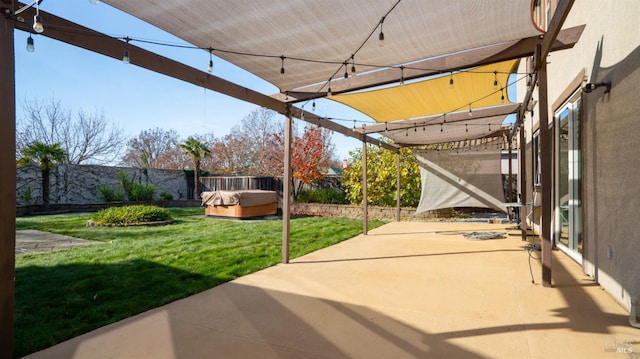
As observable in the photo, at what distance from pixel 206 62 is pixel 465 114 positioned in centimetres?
509

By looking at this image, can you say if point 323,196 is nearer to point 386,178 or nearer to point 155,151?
point 386,178

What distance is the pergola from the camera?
195 centimetres

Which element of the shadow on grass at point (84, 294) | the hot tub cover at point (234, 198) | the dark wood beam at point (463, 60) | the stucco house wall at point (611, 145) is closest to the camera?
the shadow on grass at point (84, 294)

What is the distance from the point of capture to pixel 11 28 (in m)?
1.96

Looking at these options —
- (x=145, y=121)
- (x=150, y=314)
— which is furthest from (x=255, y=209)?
(x=145, y=121)

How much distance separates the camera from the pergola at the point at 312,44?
1.95 m

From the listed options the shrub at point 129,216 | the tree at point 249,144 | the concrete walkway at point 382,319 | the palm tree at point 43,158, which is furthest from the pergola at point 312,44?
the tree at point 249,144

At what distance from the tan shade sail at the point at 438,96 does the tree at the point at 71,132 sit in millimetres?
17533

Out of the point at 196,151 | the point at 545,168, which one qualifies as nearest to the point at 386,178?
the point at 545,168

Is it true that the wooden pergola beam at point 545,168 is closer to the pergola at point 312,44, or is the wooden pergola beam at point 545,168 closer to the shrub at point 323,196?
the pergola at point 312,44

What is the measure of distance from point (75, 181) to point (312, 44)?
13.8 metres

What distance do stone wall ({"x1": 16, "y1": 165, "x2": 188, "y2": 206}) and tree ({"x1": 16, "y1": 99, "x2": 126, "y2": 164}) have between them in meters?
4.95

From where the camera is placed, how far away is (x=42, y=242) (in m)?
6.18

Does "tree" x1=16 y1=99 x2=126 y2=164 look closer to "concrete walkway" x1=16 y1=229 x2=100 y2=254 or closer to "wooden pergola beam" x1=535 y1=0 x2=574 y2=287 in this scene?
"concrete walkway" x1=16 y1=229 x2=100 y2=254
